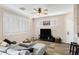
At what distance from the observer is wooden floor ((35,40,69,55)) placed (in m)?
2.14

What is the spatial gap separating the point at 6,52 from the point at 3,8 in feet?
2.54

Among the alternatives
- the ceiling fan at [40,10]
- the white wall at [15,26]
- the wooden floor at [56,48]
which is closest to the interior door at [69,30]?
the wooden floor at [56,48]

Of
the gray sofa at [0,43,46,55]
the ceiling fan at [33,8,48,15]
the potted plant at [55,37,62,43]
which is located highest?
the ceiling fan at [33,8,48,15]

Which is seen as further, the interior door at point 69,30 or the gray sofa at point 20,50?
the interior door at point 69,30

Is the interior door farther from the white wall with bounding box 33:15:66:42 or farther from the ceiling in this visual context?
the ceiling

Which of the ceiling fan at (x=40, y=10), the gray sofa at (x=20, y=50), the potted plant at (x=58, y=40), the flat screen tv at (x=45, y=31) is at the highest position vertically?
the ceiling fan at (x=40, y=10)

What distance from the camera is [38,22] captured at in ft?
7.57

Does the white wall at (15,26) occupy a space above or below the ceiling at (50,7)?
below

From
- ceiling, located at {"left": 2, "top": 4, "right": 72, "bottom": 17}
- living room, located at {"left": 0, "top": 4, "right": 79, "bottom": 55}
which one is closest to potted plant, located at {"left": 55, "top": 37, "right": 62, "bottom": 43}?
living room, located at {"left": 0, "top": 4, "right": 79, "bottom": 55}

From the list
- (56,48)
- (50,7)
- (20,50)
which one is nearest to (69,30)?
(56,48)

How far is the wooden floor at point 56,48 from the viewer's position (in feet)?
7.02

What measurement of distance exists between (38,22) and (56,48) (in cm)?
60

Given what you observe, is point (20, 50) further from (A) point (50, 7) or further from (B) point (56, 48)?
(A) point (50, 7)

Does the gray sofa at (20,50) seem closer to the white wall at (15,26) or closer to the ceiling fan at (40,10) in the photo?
the white wall at (15,26)
